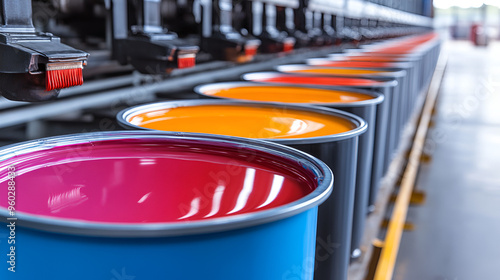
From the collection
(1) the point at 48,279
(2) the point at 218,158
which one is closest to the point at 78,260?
(1) the point at 48,279

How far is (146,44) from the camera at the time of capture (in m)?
1.38

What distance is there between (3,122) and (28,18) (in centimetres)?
53

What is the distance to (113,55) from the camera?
4.79ft

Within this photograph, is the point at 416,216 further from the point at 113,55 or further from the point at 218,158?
the point at 218,158

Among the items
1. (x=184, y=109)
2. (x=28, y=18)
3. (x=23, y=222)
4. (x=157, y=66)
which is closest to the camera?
(x=23, y=222)

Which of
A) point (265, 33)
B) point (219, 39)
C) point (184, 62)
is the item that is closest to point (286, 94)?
point (219, 39)

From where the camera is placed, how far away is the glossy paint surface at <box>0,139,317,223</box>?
0.71m

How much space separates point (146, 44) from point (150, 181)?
664mm

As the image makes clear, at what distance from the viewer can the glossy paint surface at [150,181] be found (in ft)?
2.32

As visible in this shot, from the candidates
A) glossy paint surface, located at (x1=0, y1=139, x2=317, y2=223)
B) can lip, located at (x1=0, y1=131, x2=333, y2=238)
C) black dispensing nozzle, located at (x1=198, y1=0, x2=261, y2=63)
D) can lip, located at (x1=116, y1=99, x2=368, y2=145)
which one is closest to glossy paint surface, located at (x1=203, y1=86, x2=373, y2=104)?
black dispensing nozzle, located at (x1=198, y1=0, x2=261, y2=63)

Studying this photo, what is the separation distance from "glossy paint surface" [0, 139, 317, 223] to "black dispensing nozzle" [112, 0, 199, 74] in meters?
0.56

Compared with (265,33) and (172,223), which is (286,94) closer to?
(265,33)

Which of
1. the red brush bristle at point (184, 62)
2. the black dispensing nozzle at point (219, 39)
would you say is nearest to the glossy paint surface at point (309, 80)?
the black dispensing nozzle at point (219, 39)

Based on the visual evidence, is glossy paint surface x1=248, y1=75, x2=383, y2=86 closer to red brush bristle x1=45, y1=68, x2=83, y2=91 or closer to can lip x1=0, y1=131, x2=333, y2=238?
red brush bristle x1=45, y1=68, x2=83, y2=91
